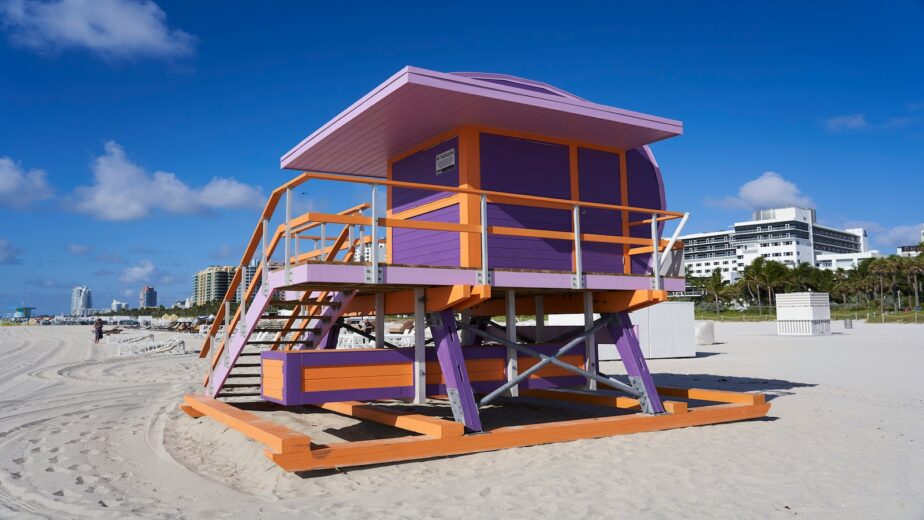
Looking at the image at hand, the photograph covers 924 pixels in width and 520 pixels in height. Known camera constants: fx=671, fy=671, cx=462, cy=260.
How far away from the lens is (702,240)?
178 metres

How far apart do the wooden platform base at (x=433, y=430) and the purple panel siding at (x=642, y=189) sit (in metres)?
2.27

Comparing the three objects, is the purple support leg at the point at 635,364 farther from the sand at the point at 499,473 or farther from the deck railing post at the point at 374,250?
the deck railing post at the point at 374,250

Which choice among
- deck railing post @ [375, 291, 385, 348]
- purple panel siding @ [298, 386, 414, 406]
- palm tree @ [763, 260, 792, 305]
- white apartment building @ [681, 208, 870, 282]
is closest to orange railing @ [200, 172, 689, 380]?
deck railing post @ [375, 291, 385, 348]

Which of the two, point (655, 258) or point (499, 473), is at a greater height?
point (655, 258)

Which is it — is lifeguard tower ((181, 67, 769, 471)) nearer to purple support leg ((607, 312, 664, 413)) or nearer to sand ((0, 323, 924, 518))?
purple support leg ((607, 312, 664, 413))

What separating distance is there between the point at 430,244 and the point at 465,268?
1.62 meters

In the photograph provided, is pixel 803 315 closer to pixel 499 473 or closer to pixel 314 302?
pixel 314 302

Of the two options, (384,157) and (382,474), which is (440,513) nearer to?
(382,474)

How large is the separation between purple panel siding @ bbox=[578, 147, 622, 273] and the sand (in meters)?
2.66

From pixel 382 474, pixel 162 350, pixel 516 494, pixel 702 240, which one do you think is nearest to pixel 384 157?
pixel 382 474

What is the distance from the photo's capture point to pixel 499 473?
7184 mm

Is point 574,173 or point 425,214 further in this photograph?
point 574,173

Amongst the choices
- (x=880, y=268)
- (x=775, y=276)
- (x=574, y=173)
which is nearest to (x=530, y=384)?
(x=574, y=173)

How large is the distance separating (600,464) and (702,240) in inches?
7150
